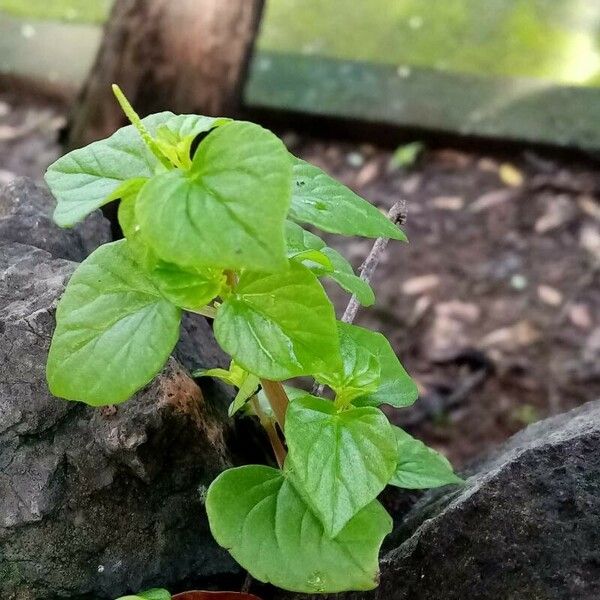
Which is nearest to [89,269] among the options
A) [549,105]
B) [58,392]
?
[58,392]

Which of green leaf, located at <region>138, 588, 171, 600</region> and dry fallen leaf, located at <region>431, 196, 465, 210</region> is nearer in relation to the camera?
green leaf, located at <region>138, 588, 171, 600</region>

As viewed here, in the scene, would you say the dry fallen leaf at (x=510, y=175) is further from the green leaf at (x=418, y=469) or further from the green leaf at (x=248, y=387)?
the green leaf at (x=248, y=387)

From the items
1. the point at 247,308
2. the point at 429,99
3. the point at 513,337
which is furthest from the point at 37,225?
the point at 429,99

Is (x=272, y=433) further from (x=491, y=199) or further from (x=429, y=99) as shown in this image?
(x=429, y=99)

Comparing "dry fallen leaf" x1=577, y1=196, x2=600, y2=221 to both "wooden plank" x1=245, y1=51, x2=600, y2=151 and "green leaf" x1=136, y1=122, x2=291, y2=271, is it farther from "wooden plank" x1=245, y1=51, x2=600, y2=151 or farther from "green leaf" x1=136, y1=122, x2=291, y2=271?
"green leaf" x1=136, y1=122, x2=291, y2=271

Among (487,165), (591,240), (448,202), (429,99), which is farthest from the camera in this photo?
(429,99)

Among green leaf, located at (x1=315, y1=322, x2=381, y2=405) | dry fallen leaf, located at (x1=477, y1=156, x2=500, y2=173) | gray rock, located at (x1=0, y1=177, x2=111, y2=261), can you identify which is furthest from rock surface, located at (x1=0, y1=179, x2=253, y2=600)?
dry fallen leaf, located at (x1=477, y1=156, x2=500, y2=173)
